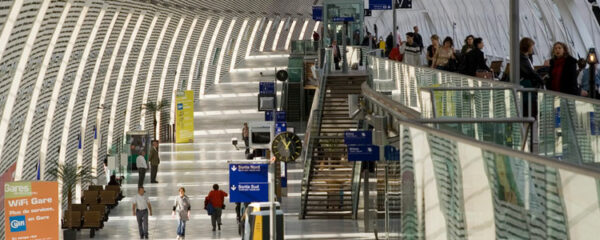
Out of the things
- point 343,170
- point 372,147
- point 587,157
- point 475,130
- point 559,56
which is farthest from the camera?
point 343,170

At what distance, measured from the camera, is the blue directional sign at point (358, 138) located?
25.0m

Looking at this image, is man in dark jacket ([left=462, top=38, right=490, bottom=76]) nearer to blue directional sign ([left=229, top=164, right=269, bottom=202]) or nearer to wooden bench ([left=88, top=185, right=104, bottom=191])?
blue directional sign ([left=229, top=164, right=269, bottom=202])

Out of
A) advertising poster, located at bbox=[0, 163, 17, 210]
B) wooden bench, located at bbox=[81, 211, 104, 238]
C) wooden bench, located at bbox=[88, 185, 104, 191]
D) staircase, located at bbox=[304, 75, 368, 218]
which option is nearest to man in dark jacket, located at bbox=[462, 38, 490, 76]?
advertising poster, located at bbox=[0, 163, 17, 210]

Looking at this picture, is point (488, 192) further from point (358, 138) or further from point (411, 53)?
point (358, 138)

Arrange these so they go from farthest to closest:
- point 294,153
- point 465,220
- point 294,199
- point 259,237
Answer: point 294,199 < point 294,153 < point 259,237 < point 465,220

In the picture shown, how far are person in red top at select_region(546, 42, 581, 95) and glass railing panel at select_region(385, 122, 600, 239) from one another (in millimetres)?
5155

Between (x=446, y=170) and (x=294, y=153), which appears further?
(x=294, y=153)

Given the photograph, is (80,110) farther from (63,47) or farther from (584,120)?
(584,120)

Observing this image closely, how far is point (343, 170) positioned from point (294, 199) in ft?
10.4

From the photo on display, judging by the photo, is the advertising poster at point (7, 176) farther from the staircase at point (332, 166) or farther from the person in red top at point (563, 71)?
the person in red top at point (563, 71)

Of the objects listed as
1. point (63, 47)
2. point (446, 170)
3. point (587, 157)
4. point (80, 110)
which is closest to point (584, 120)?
point (587, 157)

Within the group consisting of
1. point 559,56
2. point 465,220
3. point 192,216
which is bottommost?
point 192,216

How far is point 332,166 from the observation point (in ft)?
110

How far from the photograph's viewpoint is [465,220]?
5363 millimetres
